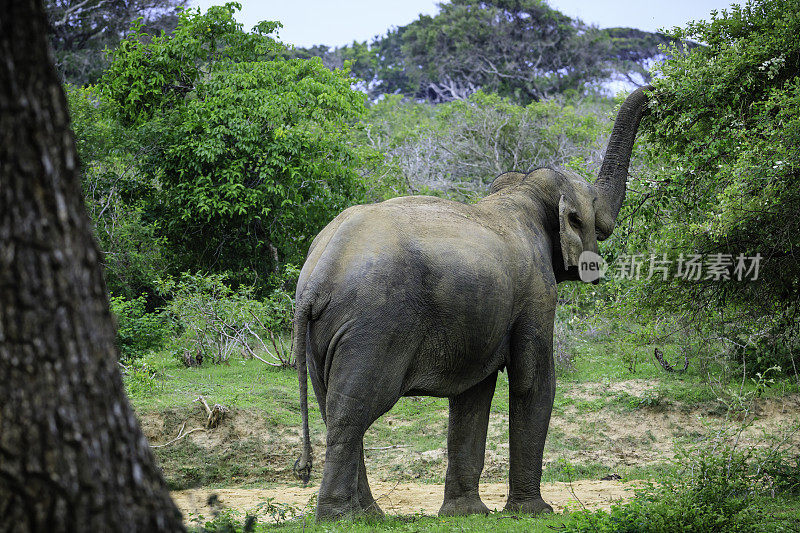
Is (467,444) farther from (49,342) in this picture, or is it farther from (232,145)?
(232,145)

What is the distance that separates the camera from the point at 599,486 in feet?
29.0

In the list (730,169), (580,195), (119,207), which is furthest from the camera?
(119,207)

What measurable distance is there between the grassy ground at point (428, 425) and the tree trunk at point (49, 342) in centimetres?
630

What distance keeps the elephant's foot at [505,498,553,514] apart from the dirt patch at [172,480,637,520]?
1.13 feet

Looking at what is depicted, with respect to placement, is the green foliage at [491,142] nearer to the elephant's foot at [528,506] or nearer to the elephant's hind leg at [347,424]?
the elephant's foot at [528,506]

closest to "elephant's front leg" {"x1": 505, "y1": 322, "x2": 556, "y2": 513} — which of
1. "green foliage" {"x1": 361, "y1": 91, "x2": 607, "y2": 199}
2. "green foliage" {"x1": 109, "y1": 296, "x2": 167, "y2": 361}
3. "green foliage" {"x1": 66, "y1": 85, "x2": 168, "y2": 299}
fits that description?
"green foliage" {"x1": 109, "y1": 296, "x2": 167, "y2": 361}

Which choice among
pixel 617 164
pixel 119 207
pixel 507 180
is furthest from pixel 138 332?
pixel 617 164

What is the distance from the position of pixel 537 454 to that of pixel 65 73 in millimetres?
34029

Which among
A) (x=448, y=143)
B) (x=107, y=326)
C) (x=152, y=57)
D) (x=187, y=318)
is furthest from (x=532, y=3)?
(x=107, y=326)

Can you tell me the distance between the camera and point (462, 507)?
7336 mm

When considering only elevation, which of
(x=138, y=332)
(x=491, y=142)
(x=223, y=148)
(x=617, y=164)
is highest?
(x=491, y=142)

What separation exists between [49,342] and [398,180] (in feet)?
59.4

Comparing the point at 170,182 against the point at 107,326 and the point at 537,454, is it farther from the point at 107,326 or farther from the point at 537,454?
the point at 107,326

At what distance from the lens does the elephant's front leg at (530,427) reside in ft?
23.7
